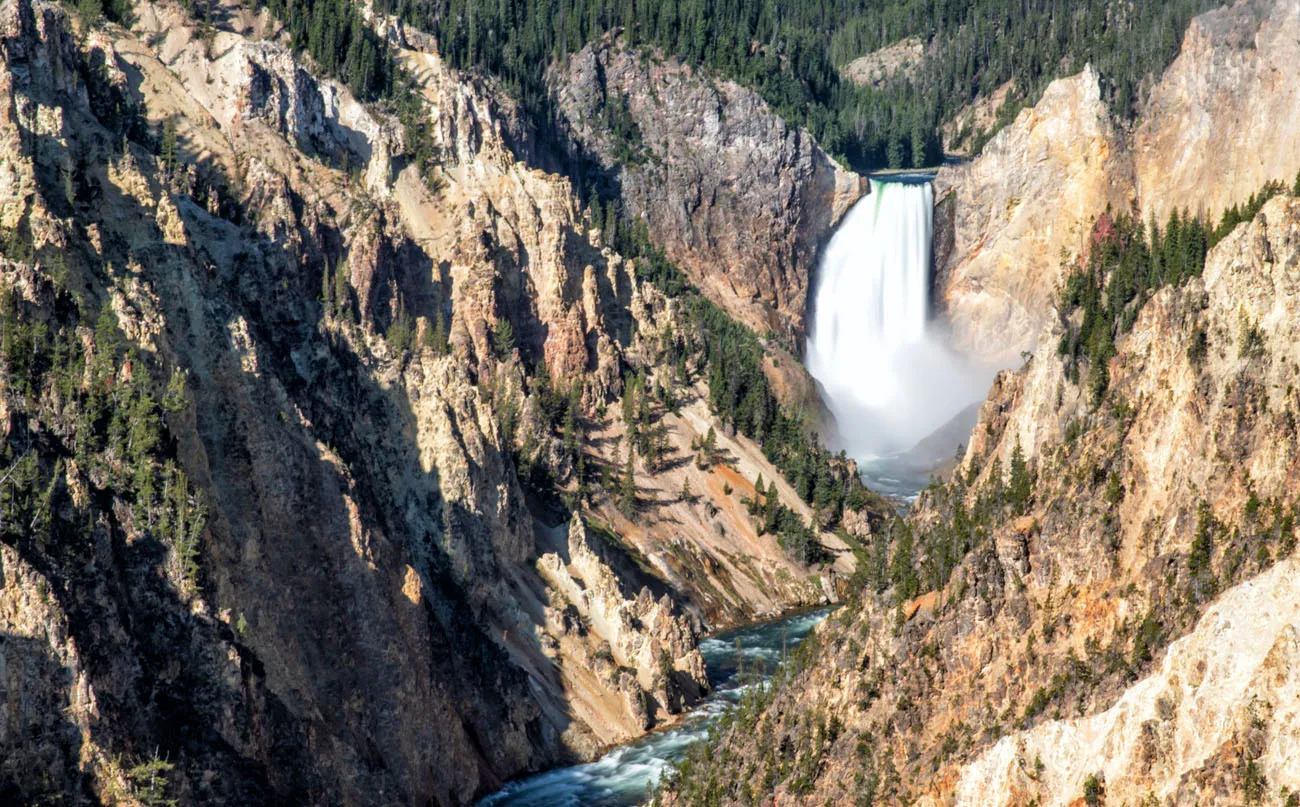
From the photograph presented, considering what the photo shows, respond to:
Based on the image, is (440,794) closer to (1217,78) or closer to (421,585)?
(421,585)

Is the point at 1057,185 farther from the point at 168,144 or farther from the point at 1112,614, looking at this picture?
the point at 1112,614

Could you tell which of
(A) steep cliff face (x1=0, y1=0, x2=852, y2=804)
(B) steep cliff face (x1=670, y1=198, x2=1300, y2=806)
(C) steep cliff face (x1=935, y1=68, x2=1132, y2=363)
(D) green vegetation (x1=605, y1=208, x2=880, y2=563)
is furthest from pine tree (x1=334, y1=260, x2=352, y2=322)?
(C) steep cliff face (x1=935, y1=68, x2=1132, y2=363)

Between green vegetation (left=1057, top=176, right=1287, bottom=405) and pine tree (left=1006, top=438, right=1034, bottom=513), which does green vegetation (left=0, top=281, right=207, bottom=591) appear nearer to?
pine tree (left=1006, top=438, right=1034, bottom=513)

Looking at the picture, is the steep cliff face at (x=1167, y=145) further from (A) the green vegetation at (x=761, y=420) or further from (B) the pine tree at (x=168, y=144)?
(B) the pine tree at (x=168, y=144)

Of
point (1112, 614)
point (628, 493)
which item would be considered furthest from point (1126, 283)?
point (628, 493)

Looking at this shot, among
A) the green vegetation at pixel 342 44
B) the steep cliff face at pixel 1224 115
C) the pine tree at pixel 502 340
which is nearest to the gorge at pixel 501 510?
the pine tree at pixel 502 340

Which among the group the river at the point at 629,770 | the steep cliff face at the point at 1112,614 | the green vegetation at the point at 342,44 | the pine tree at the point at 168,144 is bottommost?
the river at the point at 629,770
